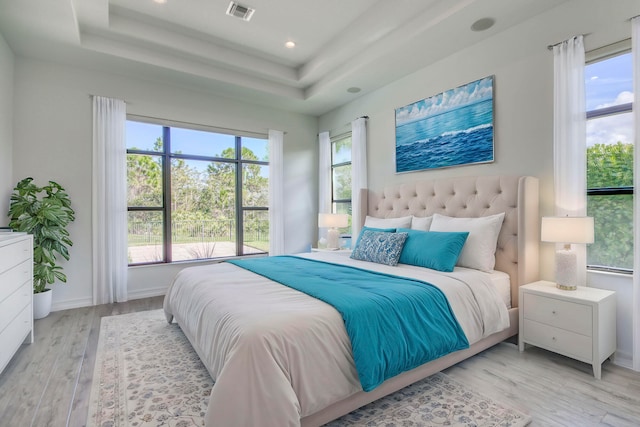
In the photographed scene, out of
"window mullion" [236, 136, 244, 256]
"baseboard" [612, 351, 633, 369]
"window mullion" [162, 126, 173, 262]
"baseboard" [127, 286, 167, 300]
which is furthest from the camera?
"window mullion" [236, 136, 244, 256]

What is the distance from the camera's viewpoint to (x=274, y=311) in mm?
1685

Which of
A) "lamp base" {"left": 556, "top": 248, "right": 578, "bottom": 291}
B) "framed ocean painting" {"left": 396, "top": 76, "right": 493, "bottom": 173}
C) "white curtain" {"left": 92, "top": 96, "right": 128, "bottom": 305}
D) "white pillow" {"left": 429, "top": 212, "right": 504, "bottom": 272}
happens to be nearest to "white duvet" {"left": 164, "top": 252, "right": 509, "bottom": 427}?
"white pillow" {"left": 429, "top": 212, "right": 504, "bottom": 272}

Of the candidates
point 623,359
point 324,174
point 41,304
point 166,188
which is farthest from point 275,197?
point 623,359

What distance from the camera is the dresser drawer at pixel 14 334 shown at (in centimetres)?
210

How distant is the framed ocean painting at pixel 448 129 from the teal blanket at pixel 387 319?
179 cm

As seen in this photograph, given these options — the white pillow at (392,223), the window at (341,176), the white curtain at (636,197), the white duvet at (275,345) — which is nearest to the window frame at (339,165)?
the window at (341,176)

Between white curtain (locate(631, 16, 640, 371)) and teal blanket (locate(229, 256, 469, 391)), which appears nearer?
teal blanket (locate(229, 256, 469, 391))

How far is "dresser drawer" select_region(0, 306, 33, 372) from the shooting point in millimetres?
2098

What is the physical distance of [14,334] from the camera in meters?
2.31

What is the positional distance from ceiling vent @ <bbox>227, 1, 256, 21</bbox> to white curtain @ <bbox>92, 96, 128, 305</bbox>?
6.18 feet

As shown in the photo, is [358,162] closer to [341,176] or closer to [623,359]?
[341,176]

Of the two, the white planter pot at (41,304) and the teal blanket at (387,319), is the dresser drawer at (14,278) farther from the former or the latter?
the teal blanket at (387,319)

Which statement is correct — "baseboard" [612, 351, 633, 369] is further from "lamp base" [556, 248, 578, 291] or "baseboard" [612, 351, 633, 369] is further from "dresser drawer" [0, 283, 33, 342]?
"dresser drawer" [0, 283, 33, 342]

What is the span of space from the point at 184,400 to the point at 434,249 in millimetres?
2156
